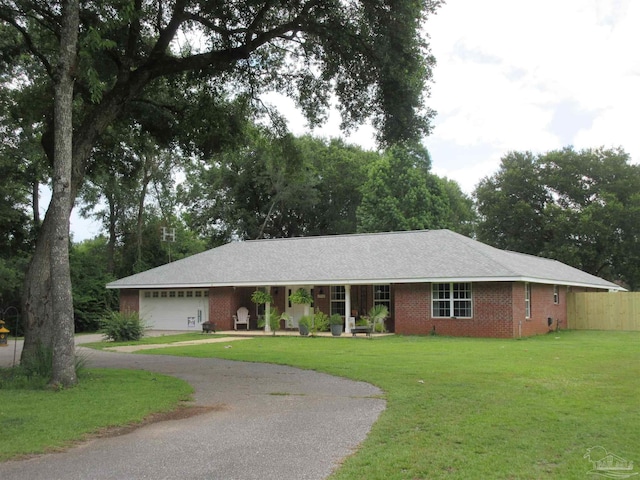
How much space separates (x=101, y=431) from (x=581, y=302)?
27.6 m

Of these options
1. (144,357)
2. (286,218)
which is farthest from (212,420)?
(286,218)

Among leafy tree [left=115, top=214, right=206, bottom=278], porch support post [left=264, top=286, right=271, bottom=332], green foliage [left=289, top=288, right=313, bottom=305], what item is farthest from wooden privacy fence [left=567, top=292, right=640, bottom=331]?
leafy tree [left=115, top=214, right=206, bottom=278]

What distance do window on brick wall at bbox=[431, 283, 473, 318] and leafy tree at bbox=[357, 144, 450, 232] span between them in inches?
880

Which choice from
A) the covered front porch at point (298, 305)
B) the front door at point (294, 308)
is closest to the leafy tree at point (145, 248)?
the covered front porch at point (298, 305)

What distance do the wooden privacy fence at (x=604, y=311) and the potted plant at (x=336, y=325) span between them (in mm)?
12673

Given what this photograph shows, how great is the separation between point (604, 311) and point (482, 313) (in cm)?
1004

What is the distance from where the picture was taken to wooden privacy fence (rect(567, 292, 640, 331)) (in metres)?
28.3

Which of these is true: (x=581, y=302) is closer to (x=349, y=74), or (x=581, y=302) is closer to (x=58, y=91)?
(x=349, y=74)

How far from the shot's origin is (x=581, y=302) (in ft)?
98.4

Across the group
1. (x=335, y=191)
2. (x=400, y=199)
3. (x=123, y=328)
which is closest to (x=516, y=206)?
(x=400, y=199)

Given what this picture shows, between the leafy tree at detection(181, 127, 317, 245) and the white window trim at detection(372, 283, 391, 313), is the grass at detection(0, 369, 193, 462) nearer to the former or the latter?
the white window trim at detection(372, 283, 391, 313)

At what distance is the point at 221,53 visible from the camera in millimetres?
13750

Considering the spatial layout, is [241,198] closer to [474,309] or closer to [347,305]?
Answer: [347,305]

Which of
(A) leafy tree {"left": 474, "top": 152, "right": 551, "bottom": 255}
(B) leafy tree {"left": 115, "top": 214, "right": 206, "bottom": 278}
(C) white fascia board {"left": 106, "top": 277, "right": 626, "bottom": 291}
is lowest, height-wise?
(C) white fascia board {"left": 106, "top": 277, "right": 626, "bottom": 291}
